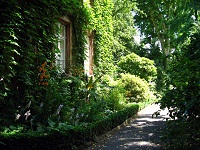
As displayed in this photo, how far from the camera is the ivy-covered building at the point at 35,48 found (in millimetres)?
5652

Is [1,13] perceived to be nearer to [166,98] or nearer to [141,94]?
[166,98]

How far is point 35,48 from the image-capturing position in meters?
6.77

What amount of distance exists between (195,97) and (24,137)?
9.71 ft

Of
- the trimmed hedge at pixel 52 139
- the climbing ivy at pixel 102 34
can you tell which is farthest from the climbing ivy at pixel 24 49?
the climbing ivy at pixel 102 34

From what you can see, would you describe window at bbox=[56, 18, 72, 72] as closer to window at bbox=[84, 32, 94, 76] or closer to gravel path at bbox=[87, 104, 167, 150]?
window at bbox=[84, 32, 94, 76]

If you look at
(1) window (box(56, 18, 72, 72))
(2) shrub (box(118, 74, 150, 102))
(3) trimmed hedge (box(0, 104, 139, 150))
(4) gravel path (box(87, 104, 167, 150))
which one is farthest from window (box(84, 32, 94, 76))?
(3) trimmed hedge (box(0, 104, 139, 150))

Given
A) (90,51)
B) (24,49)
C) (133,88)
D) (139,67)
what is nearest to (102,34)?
(90,51)

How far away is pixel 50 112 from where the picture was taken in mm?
5844

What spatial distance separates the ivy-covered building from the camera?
5652 mm

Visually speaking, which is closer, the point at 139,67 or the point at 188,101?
the point at 188,101

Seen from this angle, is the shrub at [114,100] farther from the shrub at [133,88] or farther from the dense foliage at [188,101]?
the dense foliage at [188,101]

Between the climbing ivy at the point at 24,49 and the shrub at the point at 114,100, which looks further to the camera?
the shrub at the point at 114,100

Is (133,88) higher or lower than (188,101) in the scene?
higher

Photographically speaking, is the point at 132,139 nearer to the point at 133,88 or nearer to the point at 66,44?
the point at 66,44
